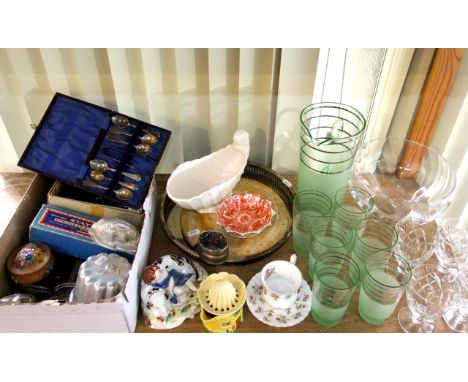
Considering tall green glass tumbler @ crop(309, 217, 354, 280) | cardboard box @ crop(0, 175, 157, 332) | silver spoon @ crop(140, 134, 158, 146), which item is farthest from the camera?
silver spoon @ crop(140, 134, 158, 146)

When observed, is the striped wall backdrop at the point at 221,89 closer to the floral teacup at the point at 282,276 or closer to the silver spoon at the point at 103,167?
the silver spoon at the point at 103,167

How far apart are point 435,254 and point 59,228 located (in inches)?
27.8

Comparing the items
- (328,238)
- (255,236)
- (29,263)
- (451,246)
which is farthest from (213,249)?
(451,246)

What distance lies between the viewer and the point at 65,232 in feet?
2.73

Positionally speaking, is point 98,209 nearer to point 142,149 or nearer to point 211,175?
point 142,149

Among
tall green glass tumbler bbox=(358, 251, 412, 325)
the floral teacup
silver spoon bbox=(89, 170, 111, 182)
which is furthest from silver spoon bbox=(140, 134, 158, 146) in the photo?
tall green glass tumbler bbox=(358, 251, 412, 325)

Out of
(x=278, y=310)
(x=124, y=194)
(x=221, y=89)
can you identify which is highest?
(x=221, y=89)

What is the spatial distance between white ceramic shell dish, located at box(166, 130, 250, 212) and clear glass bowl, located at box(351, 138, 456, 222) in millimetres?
244

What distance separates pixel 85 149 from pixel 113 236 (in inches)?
7.2

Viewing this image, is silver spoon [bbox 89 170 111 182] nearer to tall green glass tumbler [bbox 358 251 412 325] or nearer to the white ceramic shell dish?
the white ceramic shell dish

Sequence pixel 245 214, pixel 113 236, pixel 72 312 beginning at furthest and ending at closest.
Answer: pixel 245 214
pixel 113 236
pixel 72 312

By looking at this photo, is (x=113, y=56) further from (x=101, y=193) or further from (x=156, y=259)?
(x=156, y=259)

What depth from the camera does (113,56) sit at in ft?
3.04

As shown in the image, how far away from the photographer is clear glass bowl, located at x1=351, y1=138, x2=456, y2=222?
0.94 metres
